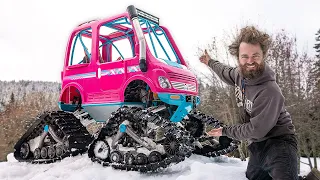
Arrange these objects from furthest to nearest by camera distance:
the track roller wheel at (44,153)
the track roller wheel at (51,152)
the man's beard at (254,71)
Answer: the track roller wheel at (44,153) < the track roller wheel at (51,152) < the man's beard at (254,71)

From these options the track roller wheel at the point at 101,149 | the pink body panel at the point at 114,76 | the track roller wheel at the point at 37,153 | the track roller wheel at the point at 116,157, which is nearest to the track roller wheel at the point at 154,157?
the track roller wheel at the point at 116,157

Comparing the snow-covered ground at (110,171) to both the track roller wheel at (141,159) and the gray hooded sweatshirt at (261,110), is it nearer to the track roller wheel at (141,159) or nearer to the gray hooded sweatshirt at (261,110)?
the track roller wheel at (141,159)

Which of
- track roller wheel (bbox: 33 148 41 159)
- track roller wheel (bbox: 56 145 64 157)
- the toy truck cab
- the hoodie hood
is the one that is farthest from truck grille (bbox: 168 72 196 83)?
track roller wheel (bbox: 33 148 41 159)

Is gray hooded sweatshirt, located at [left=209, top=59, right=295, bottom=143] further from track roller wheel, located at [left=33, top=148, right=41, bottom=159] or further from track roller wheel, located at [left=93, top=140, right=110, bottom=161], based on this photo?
track roller wheel, located at [left=33, top=148, right=41, bottom=159]

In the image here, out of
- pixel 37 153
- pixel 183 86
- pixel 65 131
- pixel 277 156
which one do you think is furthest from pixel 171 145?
pixel 37 153

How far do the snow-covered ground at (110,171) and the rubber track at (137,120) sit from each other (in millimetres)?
88

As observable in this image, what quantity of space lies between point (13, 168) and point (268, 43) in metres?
4.69

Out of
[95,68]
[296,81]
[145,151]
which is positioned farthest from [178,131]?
[296,81]

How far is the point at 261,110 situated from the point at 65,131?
390 cm

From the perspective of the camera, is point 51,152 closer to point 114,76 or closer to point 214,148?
point 114,76

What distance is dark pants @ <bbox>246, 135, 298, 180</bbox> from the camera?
307 cm

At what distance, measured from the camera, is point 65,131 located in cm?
580

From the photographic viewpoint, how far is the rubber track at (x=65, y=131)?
574 centimetres

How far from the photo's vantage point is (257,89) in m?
3.22
